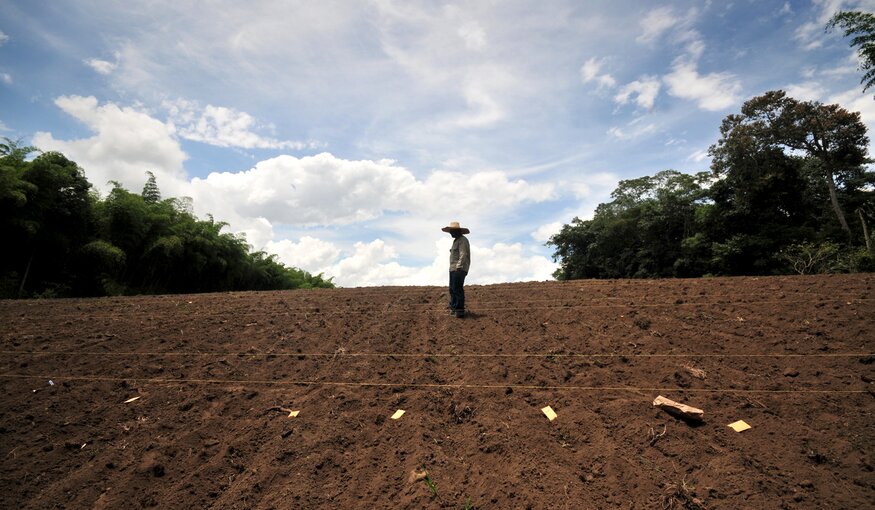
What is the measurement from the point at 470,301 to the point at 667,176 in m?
26.8

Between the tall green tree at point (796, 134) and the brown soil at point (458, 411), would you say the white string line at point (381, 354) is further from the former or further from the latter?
the tall green tree at point (796, 134)

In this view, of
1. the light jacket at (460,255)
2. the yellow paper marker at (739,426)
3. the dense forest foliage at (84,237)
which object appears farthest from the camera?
the dense forest foliage at (84,237)

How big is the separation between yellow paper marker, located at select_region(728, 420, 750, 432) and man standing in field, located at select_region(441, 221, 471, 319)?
4.28 meters

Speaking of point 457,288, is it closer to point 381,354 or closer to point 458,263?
point 458,263

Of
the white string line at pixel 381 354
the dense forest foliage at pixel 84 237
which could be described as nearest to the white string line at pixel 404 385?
the white string line at pixel 381 354

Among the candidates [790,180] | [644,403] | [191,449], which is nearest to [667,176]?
[790,180]

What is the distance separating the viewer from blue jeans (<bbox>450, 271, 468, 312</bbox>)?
23.4 ft

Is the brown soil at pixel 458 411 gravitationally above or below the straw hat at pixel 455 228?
below

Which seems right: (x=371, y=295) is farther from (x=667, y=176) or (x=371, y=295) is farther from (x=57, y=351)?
(x=667, y=176)

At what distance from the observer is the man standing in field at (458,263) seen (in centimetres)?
711

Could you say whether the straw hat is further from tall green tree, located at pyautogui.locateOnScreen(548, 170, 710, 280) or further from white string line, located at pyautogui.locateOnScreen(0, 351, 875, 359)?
tall green tree, located at pyautogui.locateOnScreen(548, 170, 710, 280)

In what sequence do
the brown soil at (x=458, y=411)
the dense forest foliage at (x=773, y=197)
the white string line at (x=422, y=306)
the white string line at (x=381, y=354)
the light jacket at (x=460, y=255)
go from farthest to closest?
1. the dense forest foliage at (x=773, y=197)
2. the light jacket at (x=460, y=255)
3. the white string line at (x=422, y=306)
4. the white string line at (x=381, y=354)
5. the brown soil at (x=458, y=411)

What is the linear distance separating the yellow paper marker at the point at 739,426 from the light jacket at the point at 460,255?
4.31 m

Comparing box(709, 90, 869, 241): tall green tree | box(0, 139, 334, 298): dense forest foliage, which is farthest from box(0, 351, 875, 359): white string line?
box(709, 90, 869, 241): tall green tree
